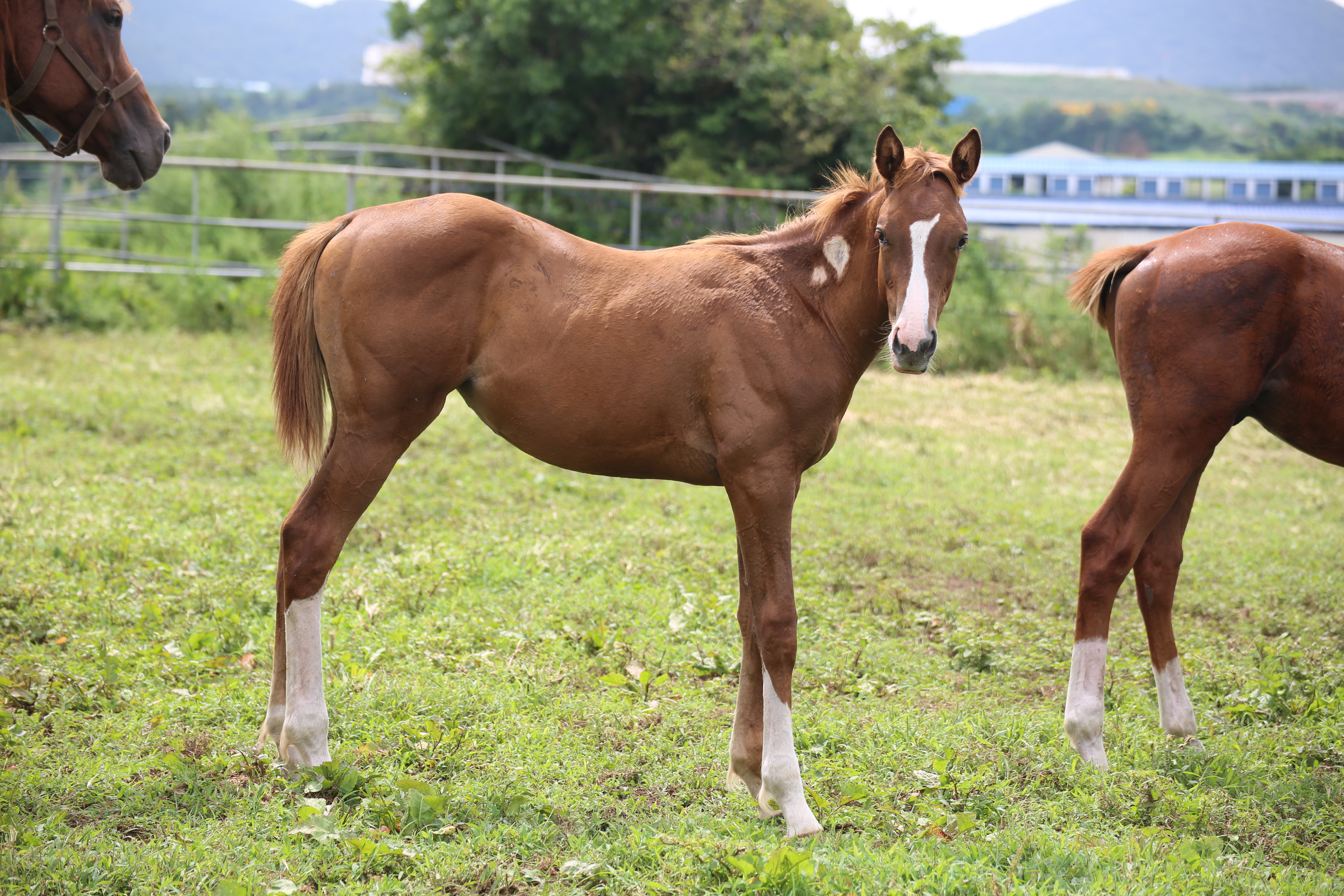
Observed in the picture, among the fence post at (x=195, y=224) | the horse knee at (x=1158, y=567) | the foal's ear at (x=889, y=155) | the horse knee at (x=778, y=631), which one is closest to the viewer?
the foal's ear at (x=889, y=155)

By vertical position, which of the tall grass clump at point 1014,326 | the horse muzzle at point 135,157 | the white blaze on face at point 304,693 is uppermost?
the horse muzzle at point 135,157

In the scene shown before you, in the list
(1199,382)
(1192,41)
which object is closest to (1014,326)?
(1199,382)

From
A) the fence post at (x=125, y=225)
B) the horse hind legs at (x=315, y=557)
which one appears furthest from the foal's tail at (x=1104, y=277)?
the fence post at (x=125, y=225)

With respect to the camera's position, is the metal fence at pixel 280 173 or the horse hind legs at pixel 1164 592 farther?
the metal fence at pixel 280 173

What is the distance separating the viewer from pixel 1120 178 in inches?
1289

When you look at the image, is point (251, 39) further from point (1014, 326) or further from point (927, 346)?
point (927, 346)

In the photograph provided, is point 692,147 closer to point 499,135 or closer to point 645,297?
point 499,135

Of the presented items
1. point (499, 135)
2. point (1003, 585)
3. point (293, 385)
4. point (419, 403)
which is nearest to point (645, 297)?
point (419, 403)

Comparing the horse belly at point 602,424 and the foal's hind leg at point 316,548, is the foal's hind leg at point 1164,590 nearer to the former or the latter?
the horse belly at point 602,424

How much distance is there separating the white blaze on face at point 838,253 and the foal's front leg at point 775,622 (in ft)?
2.32

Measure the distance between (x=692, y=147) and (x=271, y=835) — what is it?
15.9 metres

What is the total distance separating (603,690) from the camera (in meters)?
3.83

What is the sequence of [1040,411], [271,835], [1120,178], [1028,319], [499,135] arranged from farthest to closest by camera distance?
[1120,178] < [499,135] < [1028,319] < [1040,411] < [271,835]

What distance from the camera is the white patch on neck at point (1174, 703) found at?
12.0 ft
